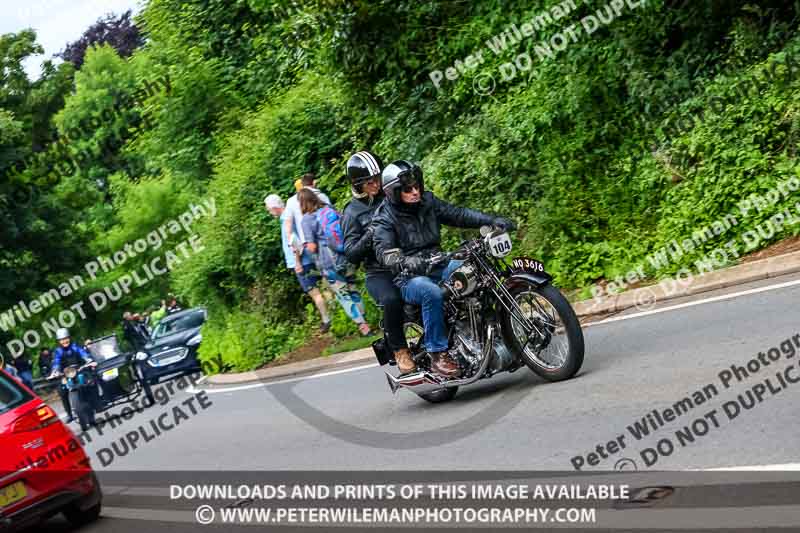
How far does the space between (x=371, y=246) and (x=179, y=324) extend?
1649cm

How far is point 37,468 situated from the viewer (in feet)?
28.5

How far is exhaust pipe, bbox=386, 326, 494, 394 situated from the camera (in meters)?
9.29

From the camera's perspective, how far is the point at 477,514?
6.65 m

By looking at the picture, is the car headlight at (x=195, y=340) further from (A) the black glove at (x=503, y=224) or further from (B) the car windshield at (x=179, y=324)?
(A) the black glove at (x=503, y=224)

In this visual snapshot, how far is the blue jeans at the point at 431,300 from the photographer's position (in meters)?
9.43

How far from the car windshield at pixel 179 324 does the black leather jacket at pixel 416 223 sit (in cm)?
1584

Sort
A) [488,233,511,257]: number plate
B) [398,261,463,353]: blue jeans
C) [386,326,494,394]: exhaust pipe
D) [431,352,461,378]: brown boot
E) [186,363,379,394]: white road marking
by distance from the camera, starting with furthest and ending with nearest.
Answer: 1. [186,363,379,394]: white road marking
2. [431,352,461,378]: brown boot
3. [398,261,463,353]: blue jeans
4. [386,326,494,394]: exhaust pipe
5. [488,233,511,257]: number plate

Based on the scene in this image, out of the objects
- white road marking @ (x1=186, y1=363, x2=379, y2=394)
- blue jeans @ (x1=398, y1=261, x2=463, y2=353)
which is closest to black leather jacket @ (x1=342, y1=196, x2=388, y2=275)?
blue jeans @ (x1=398, y1=261, x2=463, y2=353)

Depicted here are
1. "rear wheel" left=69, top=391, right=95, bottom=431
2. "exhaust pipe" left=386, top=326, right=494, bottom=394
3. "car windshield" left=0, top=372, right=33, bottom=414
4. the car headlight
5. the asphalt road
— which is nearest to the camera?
the asphalt road

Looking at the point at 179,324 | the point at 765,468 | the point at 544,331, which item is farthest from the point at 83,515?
the point at 179,324

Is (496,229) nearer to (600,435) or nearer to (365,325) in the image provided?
(600,435)

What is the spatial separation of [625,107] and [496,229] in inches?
273

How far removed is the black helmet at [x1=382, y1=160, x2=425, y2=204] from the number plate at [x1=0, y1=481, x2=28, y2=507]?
362 cm

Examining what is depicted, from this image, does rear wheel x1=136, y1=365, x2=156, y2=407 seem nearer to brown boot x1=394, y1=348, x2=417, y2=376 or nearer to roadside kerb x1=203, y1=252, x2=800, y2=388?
roadside kerb x1=203, y1=252, x2=800, y2=388
